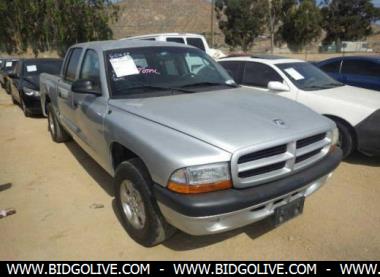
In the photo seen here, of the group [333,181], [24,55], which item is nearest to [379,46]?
[24,55]

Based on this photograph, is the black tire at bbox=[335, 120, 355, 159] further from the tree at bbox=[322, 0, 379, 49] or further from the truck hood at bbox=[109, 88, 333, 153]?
the tree at bbox=[322, 0, 379, 49]

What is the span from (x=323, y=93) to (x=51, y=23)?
84.5ft

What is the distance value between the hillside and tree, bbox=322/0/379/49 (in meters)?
18.0

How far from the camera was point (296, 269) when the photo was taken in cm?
272

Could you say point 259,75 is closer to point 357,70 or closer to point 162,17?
point 357,70

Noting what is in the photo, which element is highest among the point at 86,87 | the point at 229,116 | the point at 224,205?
the point at 86,87

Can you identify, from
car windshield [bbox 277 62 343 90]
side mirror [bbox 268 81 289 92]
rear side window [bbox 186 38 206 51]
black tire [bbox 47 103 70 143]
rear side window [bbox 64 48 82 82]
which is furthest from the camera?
rear side window [bbox 186 38 206 51]

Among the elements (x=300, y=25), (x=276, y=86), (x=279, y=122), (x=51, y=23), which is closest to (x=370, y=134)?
(x=276, y=86)

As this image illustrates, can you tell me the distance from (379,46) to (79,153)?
174 ft

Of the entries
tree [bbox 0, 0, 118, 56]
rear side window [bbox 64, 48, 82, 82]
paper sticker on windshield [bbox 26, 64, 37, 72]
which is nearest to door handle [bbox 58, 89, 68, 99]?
rear side window [bbox 64, 48, 82, 82]

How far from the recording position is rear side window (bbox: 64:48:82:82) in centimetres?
454

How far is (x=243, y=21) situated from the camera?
45.2 m

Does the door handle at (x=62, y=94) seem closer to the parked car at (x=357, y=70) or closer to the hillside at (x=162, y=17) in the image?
the parked car at (x=357, y=70)

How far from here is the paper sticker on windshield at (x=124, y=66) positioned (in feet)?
11.2
